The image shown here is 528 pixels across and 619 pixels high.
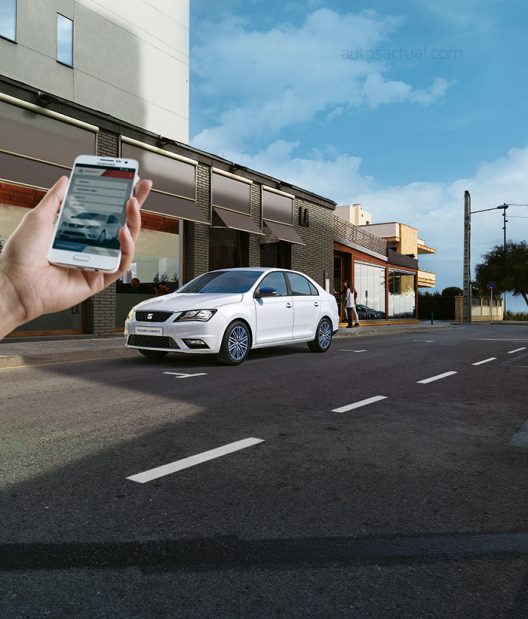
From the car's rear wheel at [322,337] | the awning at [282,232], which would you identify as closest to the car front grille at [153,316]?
the car's rear wheel at [322,337]

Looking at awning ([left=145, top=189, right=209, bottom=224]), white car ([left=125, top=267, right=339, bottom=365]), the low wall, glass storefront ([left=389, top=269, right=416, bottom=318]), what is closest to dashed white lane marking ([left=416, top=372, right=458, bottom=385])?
white car ([left=125, top=267, right=339, bottom=365])

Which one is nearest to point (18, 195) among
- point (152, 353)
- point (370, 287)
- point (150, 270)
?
point (150, 270)

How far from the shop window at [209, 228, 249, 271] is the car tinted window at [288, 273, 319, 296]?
752cm

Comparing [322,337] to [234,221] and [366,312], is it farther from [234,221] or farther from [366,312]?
[366,312]

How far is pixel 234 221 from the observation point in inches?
724

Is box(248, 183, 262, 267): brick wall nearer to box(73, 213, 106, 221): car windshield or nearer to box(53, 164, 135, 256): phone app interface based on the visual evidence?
box(53, 164, 135, 256): phone app interface

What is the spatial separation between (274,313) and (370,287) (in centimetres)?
2014

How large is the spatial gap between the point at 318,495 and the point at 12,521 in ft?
5.65

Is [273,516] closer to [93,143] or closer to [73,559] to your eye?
[73,559]

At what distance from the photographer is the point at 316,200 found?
79.7ft

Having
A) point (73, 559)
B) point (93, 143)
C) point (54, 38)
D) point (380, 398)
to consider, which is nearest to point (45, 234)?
point (73, 559)

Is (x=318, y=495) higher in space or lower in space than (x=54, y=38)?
lower

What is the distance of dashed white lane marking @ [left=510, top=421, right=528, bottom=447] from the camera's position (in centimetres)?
475

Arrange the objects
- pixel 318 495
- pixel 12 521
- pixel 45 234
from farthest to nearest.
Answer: pixel 318 495 → pixel 12 521 → pixel 45 234
